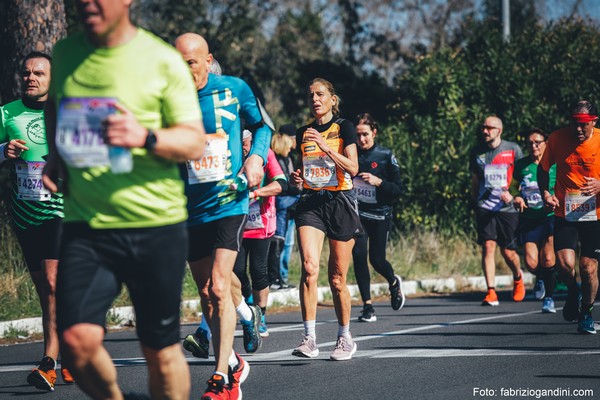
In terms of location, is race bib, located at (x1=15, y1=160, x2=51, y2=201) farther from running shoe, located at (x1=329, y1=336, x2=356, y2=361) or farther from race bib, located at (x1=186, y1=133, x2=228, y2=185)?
running shoe, located at (x1=329, y1=336, x2=356, y2=361)

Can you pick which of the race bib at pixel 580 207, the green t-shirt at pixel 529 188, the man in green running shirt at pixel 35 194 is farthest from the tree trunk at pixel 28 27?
the race bib at pixel 580 207

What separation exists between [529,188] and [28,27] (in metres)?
6.86

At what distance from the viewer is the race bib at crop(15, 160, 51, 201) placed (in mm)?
6875

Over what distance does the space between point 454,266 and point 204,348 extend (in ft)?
28.8

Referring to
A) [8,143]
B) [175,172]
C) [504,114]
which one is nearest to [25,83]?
[8,143]

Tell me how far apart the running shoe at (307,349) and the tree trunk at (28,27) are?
21.8ft

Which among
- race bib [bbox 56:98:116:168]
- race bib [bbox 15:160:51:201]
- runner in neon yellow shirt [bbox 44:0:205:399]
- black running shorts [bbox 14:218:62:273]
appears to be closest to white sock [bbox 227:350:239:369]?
black running shorts [bbox 14:218:62:273]

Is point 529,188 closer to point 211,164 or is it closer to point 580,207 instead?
point 580,207

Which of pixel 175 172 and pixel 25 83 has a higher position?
pixel 25 83

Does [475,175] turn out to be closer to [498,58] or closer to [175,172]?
[498,58]

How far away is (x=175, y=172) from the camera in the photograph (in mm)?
4234

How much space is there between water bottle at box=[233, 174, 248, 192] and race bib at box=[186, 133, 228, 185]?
0.12 metres

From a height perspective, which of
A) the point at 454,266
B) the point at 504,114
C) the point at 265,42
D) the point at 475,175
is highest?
the point at 265,42

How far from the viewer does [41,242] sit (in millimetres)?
6859
